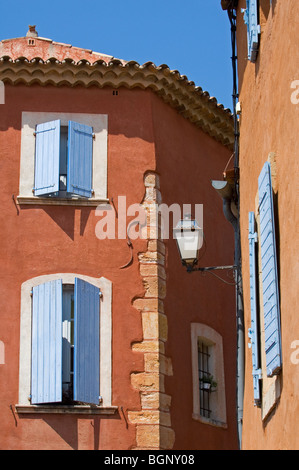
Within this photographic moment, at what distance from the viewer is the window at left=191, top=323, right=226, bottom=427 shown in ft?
46.8

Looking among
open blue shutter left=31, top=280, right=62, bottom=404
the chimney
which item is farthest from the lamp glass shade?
the chimney

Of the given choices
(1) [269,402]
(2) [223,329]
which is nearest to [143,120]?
(2) [223,329]

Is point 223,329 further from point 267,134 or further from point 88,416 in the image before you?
point 267,134

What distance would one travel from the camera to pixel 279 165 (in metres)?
8.09

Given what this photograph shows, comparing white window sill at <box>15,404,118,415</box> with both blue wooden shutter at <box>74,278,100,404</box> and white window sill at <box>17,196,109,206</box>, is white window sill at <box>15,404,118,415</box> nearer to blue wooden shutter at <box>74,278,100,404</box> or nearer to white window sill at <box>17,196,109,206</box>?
blue wooden shutter at <box>74,278,100,404</box>

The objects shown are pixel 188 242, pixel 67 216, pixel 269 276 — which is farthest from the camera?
pixel 67 216

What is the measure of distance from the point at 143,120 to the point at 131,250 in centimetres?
223

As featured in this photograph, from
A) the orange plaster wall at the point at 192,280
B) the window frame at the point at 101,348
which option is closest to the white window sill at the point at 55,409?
the window frame at the point at 101,348

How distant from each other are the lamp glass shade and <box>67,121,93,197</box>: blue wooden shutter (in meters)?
3.92

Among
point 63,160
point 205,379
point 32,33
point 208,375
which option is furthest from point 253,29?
point 32,33

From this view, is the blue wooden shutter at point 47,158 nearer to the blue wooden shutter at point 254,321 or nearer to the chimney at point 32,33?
the chimney at point 32,33

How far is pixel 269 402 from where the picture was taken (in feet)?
26.3

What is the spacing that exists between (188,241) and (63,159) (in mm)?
4493

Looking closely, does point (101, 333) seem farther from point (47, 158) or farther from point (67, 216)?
point (47, 158)
